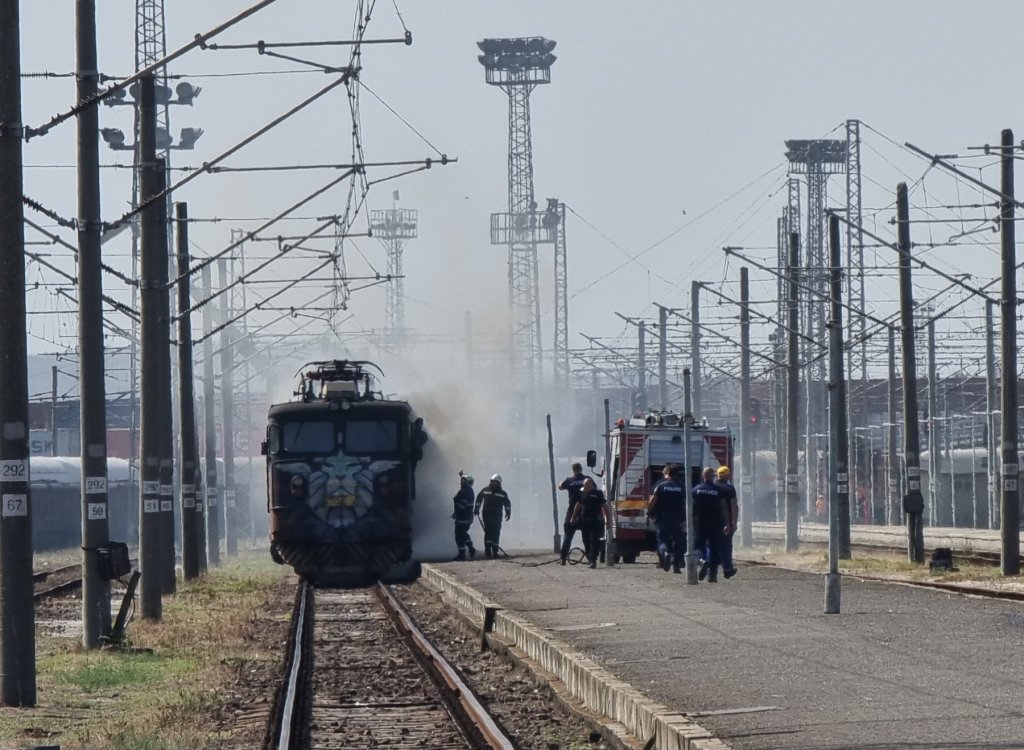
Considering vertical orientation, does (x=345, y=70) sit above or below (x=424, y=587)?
above

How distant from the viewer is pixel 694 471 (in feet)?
120

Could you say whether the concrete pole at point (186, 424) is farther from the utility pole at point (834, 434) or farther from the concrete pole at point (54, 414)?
the concrete pole at point (54, 414)

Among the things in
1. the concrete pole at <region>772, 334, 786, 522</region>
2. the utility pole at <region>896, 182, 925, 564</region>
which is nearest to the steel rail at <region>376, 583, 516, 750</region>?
the utility pole at <region>896, 182, 925, 564</region>

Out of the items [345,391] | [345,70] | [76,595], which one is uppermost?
[345,70]

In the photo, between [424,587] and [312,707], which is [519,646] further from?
[424,587]

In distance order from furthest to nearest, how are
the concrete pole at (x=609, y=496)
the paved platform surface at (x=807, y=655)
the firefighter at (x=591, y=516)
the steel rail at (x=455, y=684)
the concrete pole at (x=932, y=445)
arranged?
the concrete pole at (x=932, y=445), the concrete pole at (x=609, y=496), the firefighter at (x=591, y=516), the steel rail at (x=455, y=684), the paved platform surface at (x=807, y=655)

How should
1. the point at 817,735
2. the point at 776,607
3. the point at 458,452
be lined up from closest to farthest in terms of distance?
1. the point at 817,735
2. the point at 776,607
3. the point at 458,452

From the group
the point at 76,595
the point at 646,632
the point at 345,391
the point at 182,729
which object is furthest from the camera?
the point at 76,595

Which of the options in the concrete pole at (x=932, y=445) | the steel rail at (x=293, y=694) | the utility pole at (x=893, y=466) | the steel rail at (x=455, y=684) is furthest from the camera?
the concrete pole at (x=932, y=445)

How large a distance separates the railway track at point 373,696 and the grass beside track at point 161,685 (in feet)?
Answer: 1.39

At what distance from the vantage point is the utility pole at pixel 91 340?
2031cm

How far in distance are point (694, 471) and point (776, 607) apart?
13537mm

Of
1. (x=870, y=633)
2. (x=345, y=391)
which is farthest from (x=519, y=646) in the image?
(x=345, y=391)

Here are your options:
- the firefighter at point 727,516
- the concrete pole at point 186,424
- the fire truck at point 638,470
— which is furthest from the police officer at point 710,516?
the concrete pole at point 186,424
